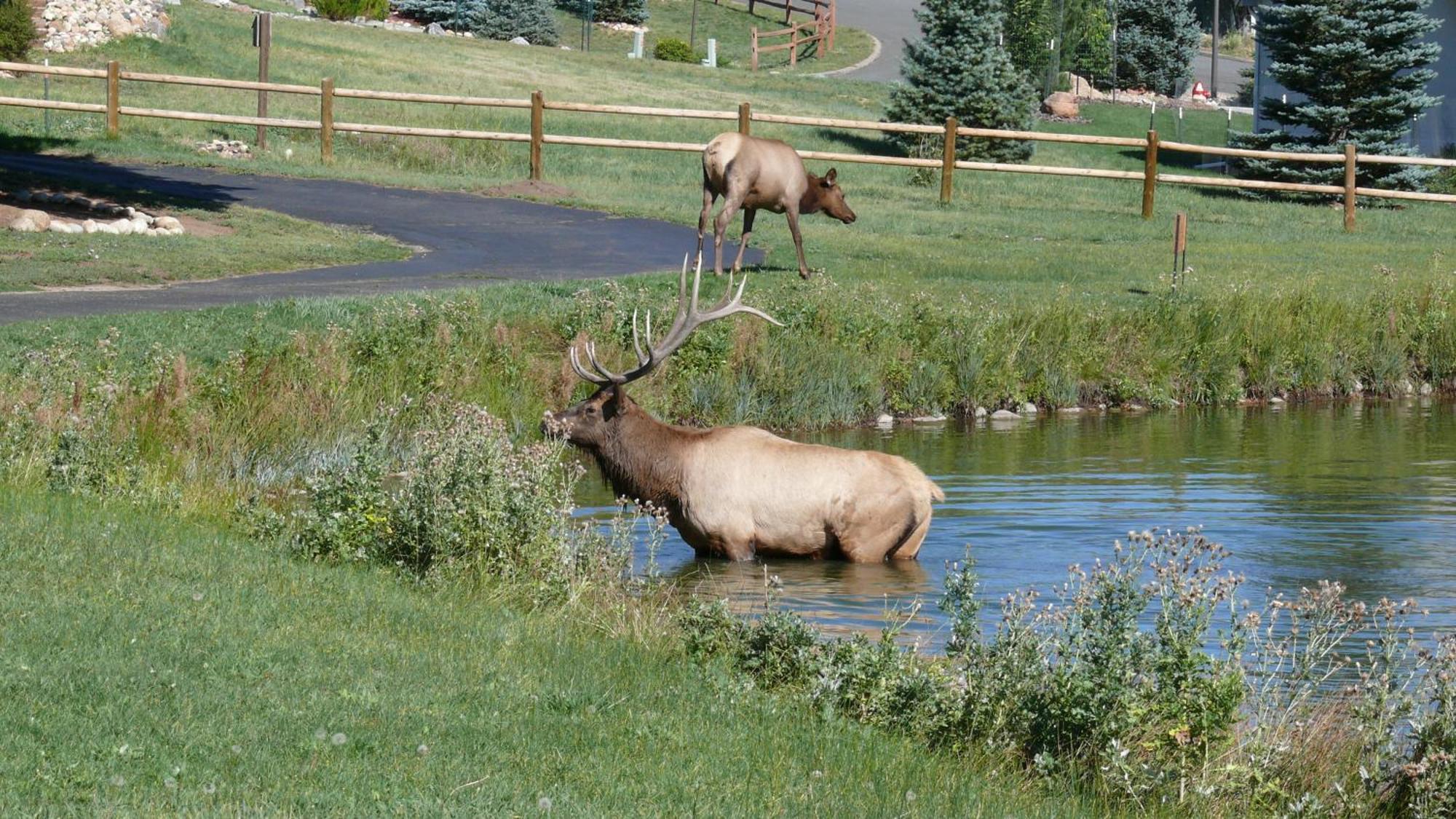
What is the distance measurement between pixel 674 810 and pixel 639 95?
45652 mm

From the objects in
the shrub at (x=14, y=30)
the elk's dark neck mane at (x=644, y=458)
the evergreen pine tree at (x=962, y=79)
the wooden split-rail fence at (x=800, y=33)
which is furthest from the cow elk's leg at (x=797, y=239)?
the wooden split-rail fence at (x=800, y=33)

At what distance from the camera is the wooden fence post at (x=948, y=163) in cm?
3403

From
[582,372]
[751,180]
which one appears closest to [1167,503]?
[582,372]

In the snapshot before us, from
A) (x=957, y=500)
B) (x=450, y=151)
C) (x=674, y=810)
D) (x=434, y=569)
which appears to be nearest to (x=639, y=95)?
(x=450, y=151)

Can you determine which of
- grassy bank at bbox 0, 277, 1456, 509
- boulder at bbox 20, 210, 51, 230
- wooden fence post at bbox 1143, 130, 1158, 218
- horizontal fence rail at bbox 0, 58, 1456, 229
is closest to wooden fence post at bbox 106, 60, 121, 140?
horizontal fence rail at bbox 0, 58, 1456, 229

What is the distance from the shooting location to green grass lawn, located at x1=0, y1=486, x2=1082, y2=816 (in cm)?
578

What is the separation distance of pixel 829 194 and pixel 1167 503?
10.7 meters

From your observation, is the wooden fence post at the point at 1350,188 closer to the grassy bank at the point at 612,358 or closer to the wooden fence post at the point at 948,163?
the wooden fence post at the point at 948,163

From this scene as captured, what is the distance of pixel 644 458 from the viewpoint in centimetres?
1209

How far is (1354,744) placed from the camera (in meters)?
7.18

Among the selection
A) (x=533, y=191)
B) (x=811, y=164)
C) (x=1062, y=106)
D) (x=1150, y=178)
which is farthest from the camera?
(x=1062, y=106)

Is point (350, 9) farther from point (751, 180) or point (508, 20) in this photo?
point (751, 180)

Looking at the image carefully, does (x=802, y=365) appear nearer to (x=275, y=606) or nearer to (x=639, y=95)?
(x=275, y=606)

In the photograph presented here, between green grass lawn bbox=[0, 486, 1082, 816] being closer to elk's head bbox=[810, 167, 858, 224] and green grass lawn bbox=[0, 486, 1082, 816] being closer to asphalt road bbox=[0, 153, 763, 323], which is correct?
asphalt road bbox=[0, 153, 763, 323]
